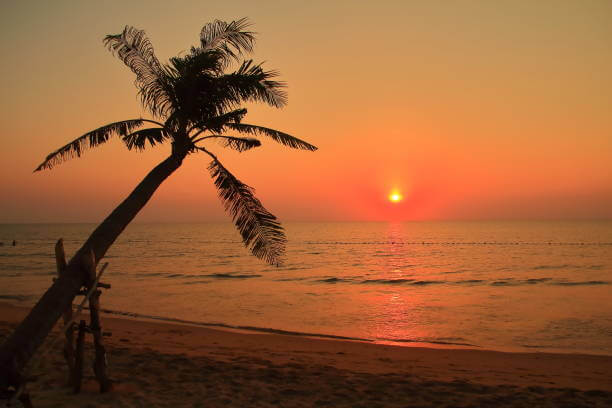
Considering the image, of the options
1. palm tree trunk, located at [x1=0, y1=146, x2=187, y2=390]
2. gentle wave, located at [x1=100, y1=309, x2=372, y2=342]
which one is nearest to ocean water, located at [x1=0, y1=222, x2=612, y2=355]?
gentle wave, located at [x1=100, y1=309, x2=372, y2=342]

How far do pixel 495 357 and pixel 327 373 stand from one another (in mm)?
5349

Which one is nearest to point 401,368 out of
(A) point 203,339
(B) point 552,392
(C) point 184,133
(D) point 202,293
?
(B) point 552,392

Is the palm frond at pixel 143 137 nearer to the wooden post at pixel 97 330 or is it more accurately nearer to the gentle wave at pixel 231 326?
the wooden post at pixel 97 330

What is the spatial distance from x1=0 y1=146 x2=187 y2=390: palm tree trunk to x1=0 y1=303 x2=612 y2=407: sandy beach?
224 centimetres

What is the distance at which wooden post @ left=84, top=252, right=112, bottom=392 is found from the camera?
6.05 metres

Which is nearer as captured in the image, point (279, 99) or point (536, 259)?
point (279, 99)

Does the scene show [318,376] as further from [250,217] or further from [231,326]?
[231,326]

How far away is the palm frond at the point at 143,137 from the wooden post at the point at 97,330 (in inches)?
89.7

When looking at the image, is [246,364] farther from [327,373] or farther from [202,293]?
[202,293]

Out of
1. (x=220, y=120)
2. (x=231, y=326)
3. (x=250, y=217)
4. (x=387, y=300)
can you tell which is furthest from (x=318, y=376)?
(x=387, y=300)

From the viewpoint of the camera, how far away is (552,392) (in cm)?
849

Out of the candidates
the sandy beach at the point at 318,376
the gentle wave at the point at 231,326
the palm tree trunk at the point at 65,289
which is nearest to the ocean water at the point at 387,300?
the gentle wave at the point at 231,326

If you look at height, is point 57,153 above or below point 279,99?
below

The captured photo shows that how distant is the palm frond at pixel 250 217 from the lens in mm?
7797
